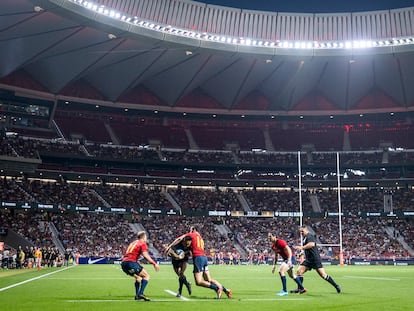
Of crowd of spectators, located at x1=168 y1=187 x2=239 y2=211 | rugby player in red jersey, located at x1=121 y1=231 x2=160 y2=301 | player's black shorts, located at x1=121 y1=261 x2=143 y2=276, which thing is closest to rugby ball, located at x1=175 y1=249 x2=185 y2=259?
rugby player in red jersey, located at x1=121 y1=231 x2=160 y2=301

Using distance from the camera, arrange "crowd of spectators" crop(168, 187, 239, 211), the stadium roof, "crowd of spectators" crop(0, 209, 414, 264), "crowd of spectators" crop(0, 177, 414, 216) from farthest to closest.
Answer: "crowd of spectators" crop(168, 187, 239, 211)
"crowd of spectators" crop(0, 177, 414, 216)
"crowd of spectators" crop(0, 209, 414, 264)
the stadium roof

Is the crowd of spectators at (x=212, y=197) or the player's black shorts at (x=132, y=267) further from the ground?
the crowd of spectators at (x=212, y=197)

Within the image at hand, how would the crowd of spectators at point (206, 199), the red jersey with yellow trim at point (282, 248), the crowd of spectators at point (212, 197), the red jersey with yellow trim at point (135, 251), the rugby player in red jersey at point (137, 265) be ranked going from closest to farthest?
the rugby player in red jersey at point (137, 265) < the red jersey with yellow trim at point (135, 251) < the red jersey with yellow trim at point (282, 248) < the crowd of spectators at point (212, 197) < the crowd of spectators at point (206, 199)

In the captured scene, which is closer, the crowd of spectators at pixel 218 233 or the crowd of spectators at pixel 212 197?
the crowd of spectators at pixel 218 233

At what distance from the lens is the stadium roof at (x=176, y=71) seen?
45906 mm

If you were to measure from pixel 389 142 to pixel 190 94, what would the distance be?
25854 millimetres

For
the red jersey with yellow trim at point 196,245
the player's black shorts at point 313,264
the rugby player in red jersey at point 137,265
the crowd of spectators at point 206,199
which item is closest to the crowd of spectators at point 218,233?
the crowd of spectators at point 206,199

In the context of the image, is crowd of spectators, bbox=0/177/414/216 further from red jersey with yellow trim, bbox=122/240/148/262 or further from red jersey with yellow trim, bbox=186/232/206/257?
red jersey with yellow trim, bbox=186/232/206/257

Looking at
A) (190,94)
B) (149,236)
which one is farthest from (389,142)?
(149,236)

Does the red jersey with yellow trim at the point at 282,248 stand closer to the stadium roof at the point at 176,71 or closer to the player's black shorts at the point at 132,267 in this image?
the player's black shorts at the point at 132,267

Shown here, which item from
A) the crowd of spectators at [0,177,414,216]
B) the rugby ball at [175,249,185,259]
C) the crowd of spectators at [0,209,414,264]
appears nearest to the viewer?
the rugby ball at [175,249,185,259]

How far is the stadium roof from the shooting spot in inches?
1807

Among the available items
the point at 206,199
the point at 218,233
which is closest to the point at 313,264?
the point at 218,233

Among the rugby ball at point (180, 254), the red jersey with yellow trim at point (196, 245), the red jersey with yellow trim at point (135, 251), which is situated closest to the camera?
the red jersey with yellow trim at point (135, 251)
